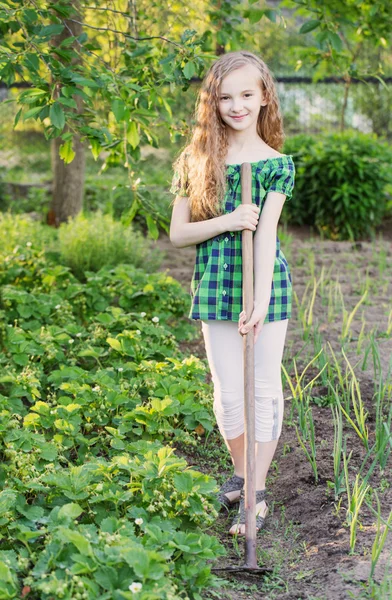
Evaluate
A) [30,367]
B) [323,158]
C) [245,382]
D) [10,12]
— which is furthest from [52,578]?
[323,158]

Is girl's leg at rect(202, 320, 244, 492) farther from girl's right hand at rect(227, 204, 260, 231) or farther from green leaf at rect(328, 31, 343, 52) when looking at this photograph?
green leaf at rect(328, 31, 343, 52)

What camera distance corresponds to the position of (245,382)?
2.55 metres

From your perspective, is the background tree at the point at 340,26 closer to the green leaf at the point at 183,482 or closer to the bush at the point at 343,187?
the bush at the point at 343,187

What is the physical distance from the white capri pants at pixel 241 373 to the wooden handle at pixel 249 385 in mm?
187

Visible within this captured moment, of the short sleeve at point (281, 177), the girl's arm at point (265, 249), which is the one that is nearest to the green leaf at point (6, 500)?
the girl's arm at point (265, 249)

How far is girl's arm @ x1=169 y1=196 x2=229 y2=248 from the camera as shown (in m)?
2.60

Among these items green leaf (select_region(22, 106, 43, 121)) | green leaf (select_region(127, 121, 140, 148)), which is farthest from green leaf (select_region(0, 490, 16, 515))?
green leaf (select_region(127, 121, 140, 148))

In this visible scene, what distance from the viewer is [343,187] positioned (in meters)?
7.00

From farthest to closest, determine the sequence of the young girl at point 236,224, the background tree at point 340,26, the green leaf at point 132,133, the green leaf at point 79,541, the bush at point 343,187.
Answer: the bush at point 343,187, the background tree at point 340,26, the green leaf at point 132,133, the young girl at point 236,224, the green leaf at point 79,541

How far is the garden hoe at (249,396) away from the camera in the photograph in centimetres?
252

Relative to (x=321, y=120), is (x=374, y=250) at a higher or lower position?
lower

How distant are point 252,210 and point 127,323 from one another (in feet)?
5.73

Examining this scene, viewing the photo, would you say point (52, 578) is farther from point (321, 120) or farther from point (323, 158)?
point (321, 120)

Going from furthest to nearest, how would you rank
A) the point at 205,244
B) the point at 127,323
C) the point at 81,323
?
the point at 81,323 < the point at 127,323 < the point at 205,244
